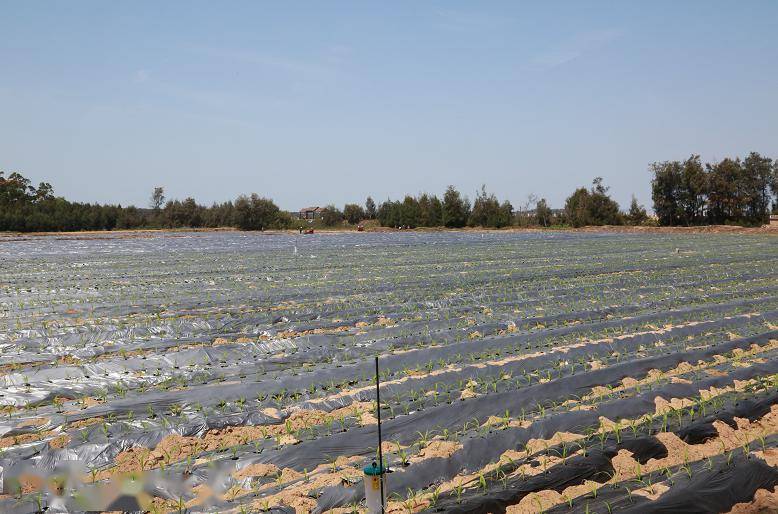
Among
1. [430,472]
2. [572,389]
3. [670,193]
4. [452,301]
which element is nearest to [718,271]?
[452,301]

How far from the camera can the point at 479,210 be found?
62.7 meters

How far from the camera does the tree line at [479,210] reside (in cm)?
5181

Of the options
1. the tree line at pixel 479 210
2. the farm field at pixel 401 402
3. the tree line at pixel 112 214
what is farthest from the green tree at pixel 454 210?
the farm field at pixel 401 402

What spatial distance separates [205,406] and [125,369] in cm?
211

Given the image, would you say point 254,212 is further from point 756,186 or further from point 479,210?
point 756,186

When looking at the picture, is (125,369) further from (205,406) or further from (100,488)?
(100,488)

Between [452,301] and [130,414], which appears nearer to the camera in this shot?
[130,414]

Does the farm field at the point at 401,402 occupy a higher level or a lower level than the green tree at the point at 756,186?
lower

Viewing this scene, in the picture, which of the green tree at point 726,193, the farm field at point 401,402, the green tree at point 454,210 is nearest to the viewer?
the farm field at point 401,402

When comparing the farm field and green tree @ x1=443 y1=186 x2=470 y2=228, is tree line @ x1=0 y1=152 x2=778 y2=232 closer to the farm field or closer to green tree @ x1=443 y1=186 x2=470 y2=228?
green tree @ x1=443 y1=186 x2=470 y2=228

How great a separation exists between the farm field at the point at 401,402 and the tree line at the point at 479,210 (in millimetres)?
44649

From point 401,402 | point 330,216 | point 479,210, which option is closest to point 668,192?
point 479,210

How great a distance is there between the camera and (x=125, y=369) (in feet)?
23.4

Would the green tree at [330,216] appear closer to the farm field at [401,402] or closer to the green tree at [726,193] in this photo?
the green tree at [726,193]
